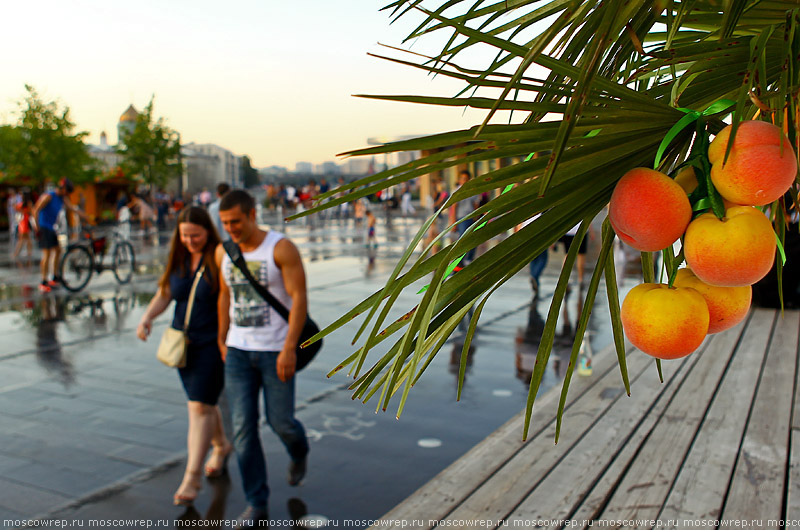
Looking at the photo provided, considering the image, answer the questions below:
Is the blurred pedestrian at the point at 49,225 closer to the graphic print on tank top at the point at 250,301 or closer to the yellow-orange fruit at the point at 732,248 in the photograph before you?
the graphic print on tank top at the point at 250,301

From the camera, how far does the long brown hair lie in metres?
4.31

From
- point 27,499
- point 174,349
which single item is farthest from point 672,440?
point 27,499

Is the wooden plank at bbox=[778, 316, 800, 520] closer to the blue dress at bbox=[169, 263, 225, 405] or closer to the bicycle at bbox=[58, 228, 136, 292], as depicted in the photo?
the blue dress at bbox=[169, 263, 225, 405]

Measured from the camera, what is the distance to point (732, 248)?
79 centimetres

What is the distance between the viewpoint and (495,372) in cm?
655

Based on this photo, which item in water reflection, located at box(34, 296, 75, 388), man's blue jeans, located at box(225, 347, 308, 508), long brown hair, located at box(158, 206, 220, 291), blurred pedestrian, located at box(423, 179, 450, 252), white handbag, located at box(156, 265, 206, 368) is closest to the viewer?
man's blue jeans, located at box(225, 347, 308, 508)

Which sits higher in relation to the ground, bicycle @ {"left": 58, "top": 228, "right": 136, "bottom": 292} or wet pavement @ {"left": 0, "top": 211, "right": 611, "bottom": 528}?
bicycle @ {"left": 58, "top": 228, "right": 136, "bottom": 292}

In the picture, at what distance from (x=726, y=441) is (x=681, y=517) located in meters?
0.94

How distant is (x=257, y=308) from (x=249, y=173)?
437 feet

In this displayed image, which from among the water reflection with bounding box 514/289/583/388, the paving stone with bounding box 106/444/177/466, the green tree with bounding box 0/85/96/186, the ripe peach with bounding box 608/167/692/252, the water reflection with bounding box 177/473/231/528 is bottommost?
the water reflection with bounding box 177/473/231/528

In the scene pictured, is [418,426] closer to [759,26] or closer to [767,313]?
[767,313]

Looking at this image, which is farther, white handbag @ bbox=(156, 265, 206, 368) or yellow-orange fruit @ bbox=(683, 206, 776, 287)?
white handbag @ bbox=(156, 265, 206, 368)

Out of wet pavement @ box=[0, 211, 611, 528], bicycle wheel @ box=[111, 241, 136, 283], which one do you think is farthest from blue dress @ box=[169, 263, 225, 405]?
bicycle wheel @ box=[111, 241, 136, 283]

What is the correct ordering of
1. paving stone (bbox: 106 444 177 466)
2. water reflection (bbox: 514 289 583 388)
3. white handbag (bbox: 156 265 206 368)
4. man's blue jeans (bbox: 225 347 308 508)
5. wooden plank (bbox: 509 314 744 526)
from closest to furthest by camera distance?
wooden plank (bbox: 509 314 744 526) → man's blue jeans (bbox: 225 347 308 508) → white handbag (bbox: 156 265 206 368) → paving stone (bbox: 106 444 177 466) → water reflection (bbox: 514 289 583 388)
